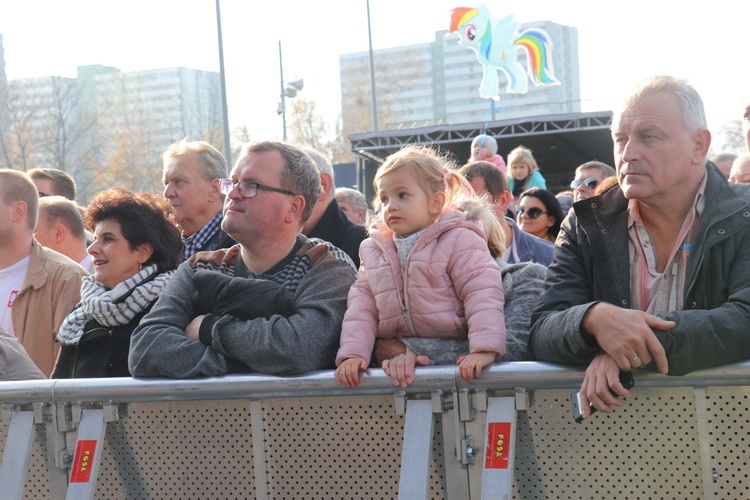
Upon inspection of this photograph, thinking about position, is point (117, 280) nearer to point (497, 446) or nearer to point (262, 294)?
point (262, 294)

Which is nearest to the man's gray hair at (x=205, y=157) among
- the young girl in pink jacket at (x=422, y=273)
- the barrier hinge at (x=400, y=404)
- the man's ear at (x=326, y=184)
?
the man's ear at (x=326, y=184)

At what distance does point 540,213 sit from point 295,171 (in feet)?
9.83

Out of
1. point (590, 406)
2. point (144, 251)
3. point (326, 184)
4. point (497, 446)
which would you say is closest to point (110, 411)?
point (144, 251)

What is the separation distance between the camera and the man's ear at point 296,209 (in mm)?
3670

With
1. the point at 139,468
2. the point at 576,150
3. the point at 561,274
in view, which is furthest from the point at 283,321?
the point at 576,150

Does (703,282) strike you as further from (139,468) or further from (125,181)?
(125,181)

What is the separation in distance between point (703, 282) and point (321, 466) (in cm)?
146

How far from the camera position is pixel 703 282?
9.24 feet

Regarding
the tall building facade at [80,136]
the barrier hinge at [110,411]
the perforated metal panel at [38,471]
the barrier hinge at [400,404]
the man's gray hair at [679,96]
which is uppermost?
the tall building facade at [80,136]

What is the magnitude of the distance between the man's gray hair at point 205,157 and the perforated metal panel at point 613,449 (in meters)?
2.78

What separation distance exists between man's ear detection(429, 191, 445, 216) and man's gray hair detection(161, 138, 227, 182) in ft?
6.69

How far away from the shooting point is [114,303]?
3.80 m

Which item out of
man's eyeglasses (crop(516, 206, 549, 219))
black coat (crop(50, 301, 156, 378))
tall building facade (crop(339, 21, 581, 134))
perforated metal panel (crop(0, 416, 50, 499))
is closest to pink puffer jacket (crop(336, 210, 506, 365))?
black coat (crop(50, 301, 156, 378))

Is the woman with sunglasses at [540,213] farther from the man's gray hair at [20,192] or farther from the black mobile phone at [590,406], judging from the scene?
the black mobile phone at [590,406]
